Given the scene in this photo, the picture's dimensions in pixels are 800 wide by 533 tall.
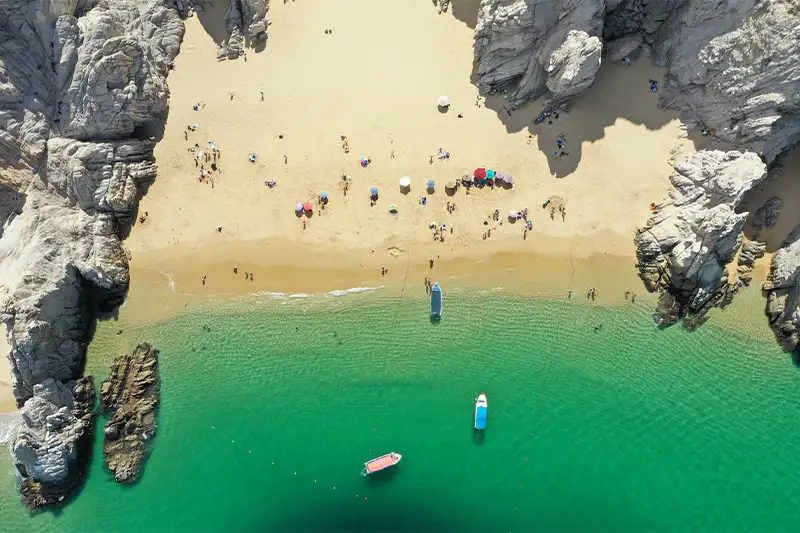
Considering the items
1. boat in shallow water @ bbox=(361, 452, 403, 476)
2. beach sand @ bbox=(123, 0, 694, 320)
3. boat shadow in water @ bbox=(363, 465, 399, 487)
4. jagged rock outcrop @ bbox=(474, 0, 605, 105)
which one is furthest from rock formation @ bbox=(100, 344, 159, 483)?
jagged rock outcrop @ bbox=(474, 0, 605, 105)

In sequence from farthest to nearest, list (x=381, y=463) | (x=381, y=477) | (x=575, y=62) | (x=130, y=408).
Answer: (x=130, y=408) < (x=381, y=477) < (x=381, y=463) < (x=575, y=62)

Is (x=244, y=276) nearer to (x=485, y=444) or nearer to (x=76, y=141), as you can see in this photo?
(x=76, y=141)

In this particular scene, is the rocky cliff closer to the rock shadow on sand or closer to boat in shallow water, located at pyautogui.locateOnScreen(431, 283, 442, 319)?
the rock shadow on sand

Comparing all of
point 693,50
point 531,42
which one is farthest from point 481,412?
point 693,50

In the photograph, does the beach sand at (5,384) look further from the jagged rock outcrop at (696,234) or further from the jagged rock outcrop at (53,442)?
the jagged rock outcrop at (696,234)

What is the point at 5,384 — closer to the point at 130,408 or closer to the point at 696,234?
the point at 130,408

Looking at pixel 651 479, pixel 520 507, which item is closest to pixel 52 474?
pixel 520 507
